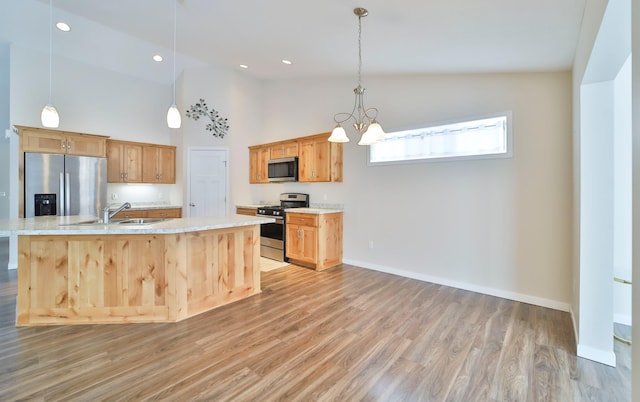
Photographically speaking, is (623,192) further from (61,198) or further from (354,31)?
(61,198)

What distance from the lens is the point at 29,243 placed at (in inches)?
102

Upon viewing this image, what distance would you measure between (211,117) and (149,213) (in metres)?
2.33

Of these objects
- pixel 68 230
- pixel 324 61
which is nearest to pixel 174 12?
pixel 324 61

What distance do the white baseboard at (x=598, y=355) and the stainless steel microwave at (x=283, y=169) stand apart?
4.37m

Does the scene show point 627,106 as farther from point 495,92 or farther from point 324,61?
point 324,61

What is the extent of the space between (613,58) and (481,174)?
1.84 m

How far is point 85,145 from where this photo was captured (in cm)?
500

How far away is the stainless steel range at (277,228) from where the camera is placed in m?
5.09

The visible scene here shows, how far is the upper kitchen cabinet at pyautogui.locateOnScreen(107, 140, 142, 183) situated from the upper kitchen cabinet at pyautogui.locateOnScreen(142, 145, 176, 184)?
4.2 inches

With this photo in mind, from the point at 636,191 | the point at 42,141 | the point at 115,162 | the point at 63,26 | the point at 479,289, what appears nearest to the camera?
the point at 636,191

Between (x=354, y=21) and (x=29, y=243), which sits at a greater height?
(x=354, y=21)

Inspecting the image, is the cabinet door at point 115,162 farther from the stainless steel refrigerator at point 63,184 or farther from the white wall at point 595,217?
the white wall at point 595,217

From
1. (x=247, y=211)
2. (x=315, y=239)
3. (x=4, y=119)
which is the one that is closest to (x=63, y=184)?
(x=247, y=211)

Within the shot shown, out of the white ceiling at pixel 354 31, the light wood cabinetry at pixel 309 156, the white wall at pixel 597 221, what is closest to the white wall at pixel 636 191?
the white ceiling at pixel 354 31
